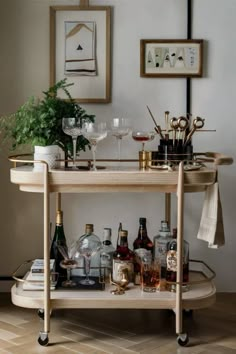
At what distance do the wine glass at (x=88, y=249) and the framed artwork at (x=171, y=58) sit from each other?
2.79ft

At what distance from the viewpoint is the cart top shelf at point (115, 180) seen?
220cm

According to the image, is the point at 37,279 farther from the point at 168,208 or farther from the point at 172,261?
the point at 168,208

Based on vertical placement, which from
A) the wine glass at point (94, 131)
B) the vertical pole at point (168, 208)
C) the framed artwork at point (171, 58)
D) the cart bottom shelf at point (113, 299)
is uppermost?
the framed artwork at point (171, 58)

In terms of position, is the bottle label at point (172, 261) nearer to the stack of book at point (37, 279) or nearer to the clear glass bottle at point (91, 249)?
the clear glass bottle at point (91, 249)

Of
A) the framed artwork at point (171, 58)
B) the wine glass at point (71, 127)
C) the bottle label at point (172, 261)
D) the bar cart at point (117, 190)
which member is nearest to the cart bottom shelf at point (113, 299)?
the bar cart at point (117, 190)

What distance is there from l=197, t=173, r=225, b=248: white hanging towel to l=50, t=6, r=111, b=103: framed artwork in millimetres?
818

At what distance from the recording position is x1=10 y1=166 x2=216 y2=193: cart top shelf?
2.20 metres

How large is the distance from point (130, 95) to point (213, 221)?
0.88 m

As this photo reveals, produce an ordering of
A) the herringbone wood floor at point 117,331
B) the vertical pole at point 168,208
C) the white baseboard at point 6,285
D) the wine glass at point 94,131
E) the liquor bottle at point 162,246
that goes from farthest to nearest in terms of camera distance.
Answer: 1. the white baseboard at point 6,285
2. the vertical pole at point 168,208
3. the liquor bottle at point 162,246
4. the wine glass at point 94,131
5. the herringbone wood floor at point 117,331

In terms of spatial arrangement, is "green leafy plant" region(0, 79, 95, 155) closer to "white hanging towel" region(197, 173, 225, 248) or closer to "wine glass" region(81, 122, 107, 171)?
"wine glass" region(81, 122, 107, 171)

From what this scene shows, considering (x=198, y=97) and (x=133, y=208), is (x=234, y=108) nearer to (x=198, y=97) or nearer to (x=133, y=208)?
(x=198, y=97)

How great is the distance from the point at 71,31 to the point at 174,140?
0.83 meters

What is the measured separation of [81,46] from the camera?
109 inches

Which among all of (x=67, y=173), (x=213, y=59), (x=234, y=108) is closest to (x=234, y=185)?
(x=234, y=108)
